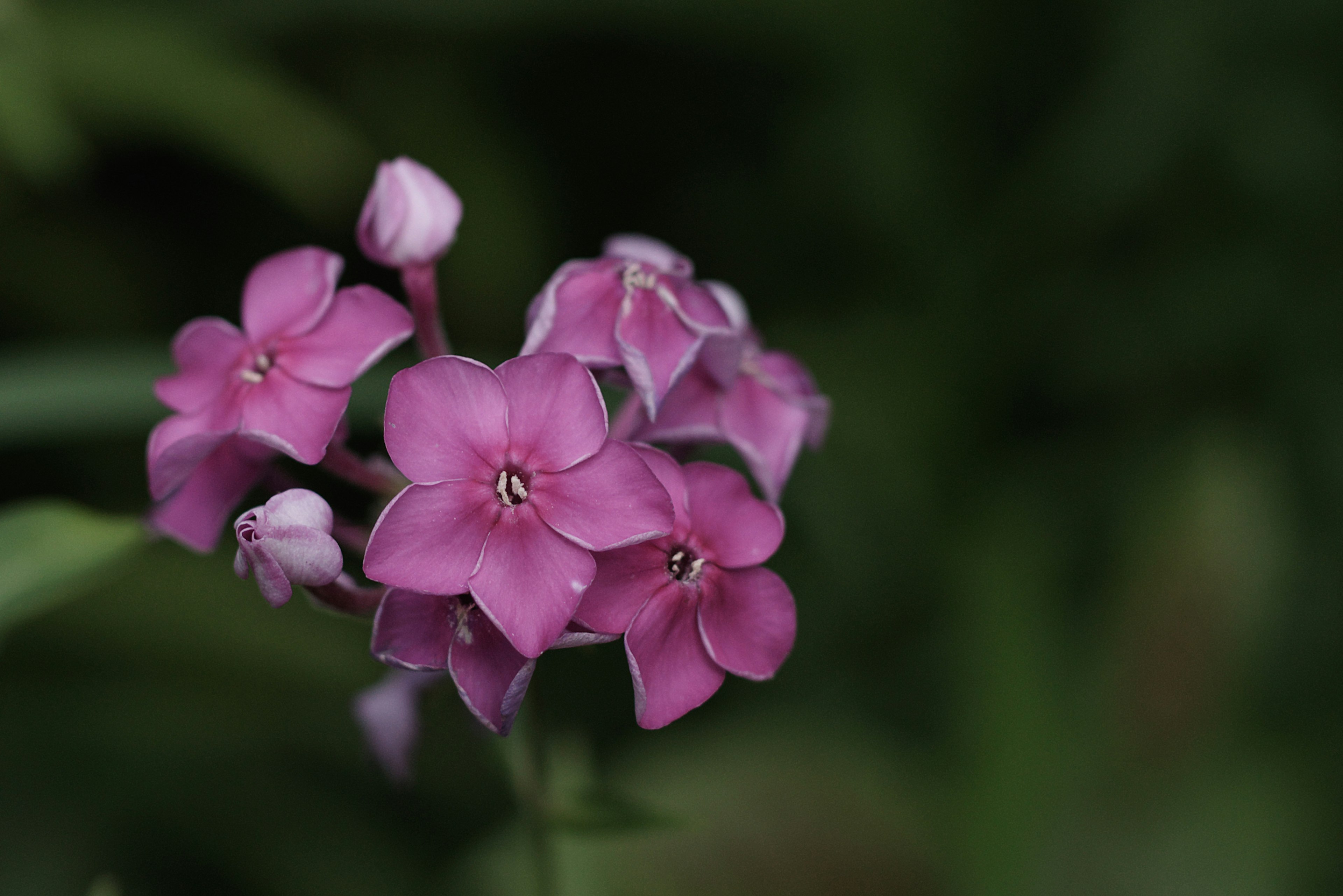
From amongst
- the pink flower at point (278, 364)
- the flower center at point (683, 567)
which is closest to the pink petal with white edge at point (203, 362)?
the pink flower at point (278, 364)

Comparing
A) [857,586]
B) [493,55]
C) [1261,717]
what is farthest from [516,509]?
[1261,717]

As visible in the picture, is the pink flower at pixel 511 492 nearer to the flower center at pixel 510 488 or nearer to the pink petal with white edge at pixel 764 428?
the flower center at pixel 510 488

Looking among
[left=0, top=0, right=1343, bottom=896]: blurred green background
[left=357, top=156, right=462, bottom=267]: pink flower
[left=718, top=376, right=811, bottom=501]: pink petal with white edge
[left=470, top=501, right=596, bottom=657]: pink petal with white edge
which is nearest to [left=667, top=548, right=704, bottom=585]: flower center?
[left=470, top=501, right=596, bottom=657]: pink petal with white edge

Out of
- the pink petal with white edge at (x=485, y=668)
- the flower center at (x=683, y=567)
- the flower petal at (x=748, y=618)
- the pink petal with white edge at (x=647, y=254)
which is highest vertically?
the pink petal with white edge at (x=647, y=254)

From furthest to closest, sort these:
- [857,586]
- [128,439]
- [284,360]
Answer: [857,586] < [128,439] < [284,360]

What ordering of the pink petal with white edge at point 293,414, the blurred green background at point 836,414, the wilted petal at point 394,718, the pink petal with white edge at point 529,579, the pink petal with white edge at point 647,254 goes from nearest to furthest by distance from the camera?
the pink petal with white edge at point 529,579
the pink petal with white edge at point 293,414
the pink petal with white edge at point 647,254
the wilted petal at point 394,718
the blurred green background at point 836,414

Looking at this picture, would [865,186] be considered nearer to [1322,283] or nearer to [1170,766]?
[1322,283]
